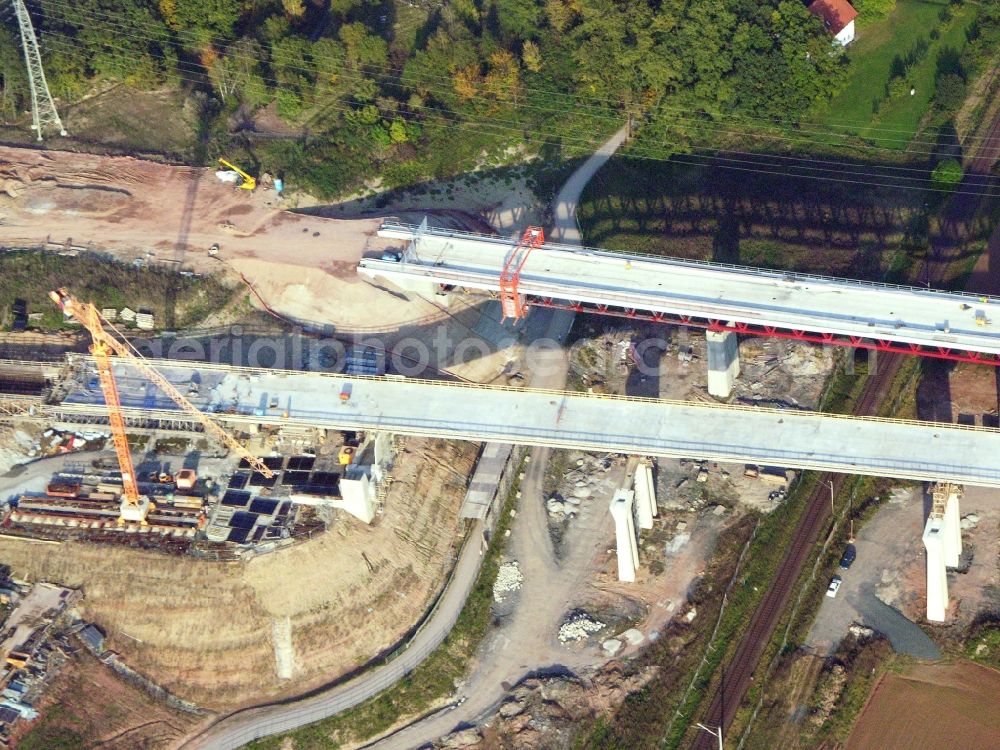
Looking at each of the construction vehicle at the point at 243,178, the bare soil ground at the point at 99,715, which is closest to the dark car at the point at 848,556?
the bare soil ground at the point at 99,715

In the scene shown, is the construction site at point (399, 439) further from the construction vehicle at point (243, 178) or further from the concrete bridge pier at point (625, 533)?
the construction vehicle at point (243, 178)

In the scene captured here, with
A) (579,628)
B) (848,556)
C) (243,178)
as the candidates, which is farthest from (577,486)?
(243,178)

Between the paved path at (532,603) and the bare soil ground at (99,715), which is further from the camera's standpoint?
the paved path at (532,603)

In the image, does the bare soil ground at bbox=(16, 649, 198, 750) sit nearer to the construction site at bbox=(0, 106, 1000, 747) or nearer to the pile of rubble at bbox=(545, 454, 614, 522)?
the construction site at bbox=(0, 106, 1000, 747)

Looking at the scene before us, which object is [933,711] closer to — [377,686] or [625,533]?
[625,533]

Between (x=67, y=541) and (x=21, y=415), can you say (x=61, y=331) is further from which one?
(x=67, y=541)
